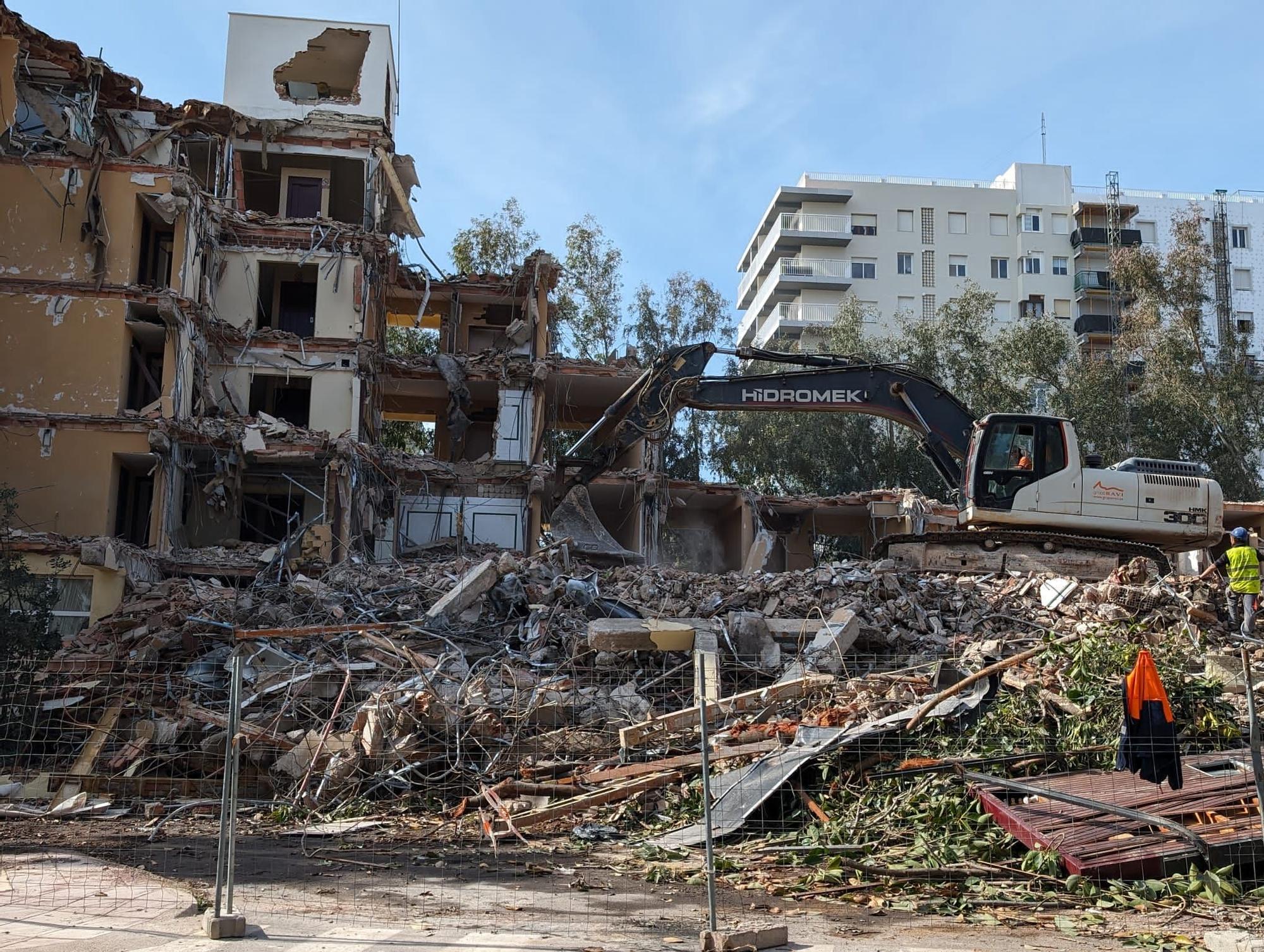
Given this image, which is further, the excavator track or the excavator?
the excavator track

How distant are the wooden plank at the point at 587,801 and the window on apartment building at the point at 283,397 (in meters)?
21.1

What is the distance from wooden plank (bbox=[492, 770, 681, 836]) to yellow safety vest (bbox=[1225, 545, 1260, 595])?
808 centimetres

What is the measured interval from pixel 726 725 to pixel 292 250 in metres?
22.2

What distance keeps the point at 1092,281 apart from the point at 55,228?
169ft

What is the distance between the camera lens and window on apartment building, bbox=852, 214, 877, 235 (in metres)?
65.7

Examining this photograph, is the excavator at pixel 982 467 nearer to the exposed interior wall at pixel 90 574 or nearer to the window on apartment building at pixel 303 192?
the exposed interior wall at pixel 90 574

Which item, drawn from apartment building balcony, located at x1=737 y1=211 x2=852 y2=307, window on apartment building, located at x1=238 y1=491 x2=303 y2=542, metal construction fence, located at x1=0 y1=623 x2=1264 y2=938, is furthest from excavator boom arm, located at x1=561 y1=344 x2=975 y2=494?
apartment building balcony, located at x1=737 y1=211 x2=852 y2=307

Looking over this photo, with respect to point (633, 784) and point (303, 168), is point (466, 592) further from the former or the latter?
point (303, 168)

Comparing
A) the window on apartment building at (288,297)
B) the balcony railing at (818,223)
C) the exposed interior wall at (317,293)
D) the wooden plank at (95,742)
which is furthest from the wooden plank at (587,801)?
the balcony railing at (818,223)

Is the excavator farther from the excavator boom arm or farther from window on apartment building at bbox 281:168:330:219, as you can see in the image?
window on apartment building at bbox 281:168:330:219

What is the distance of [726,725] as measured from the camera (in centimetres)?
1273

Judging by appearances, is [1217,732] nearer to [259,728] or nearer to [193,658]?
[259,728]

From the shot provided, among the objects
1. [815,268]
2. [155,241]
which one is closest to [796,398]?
[155,241]

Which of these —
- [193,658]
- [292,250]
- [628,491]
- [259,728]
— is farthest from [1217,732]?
[292,250]
